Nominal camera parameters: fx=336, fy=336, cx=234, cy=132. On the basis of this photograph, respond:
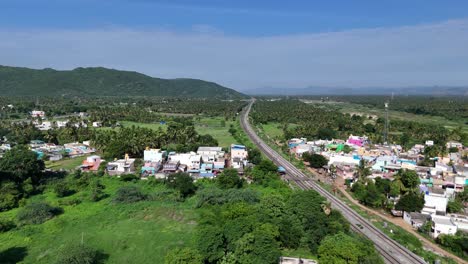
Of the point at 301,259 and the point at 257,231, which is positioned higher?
the point at 257,231

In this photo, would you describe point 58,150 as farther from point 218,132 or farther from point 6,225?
point 218,132

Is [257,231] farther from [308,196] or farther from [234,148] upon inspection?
[234,148]

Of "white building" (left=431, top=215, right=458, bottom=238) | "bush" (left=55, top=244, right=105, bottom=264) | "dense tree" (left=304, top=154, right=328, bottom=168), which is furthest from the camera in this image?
"dense tree" (left=304, top=154, right=328, bottom=168)

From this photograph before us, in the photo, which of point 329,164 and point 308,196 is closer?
point 308,196

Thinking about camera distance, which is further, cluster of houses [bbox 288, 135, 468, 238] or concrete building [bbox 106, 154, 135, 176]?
concrete building [bbox 106, 154, 135, 176]

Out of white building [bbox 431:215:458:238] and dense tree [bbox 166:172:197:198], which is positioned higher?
dense tree [bbox 166:172:197:198]

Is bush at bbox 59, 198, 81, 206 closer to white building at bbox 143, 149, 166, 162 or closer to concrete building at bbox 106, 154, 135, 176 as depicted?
concrete building at bbox 106, 154, 135, 176

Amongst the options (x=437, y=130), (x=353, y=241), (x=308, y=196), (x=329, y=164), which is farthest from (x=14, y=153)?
(x=437, y=130)

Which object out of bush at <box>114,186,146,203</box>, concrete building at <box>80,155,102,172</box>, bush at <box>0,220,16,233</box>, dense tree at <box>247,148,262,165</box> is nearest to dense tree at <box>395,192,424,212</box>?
dense tree at <box>247,148,262,165</box>
